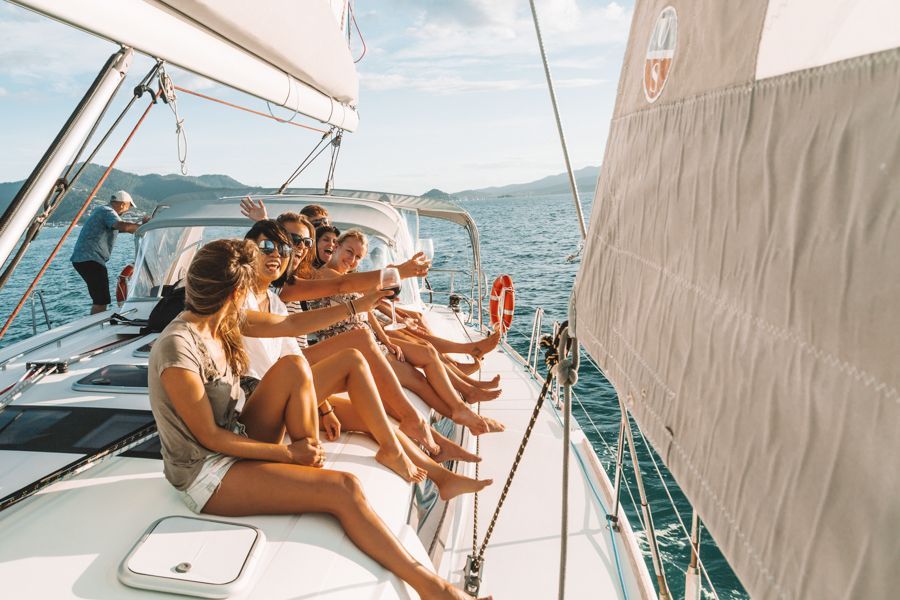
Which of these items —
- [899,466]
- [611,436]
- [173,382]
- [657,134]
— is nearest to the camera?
Answer: [899,466]

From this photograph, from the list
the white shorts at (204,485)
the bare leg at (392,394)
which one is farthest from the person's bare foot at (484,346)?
the white shorts at (204,485)

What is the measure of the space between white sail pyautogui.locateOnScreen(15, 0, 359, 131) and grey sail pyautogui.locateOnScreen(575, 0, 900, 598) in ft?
5.64

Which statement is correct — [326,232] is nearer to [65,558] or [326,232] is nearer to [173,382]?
[173,382]

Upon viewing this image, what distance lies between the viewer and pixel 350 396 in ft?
8.78

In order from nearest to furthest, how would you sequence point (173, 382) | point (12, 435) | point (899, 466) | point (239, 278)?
point (899, 466) < point (173, 382) < point (239, 278) < point (12, 435)

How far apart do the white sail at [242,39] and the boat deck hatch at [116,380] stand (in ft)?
5.29

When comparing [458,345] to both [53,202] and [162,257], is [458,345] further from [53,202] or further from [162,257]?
[53,202]

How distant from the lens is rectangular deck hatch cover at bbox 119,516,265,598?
5.31ft

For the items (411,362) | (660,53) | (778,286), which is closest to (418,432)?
(411,362)

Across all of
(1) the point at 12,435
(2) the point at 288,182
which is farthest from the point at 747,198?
(2) the point at 288,182

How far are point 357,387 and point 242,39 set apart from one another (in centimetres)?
173

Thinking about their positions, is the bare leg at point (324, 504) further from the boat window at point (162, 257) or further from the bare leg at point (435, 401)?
the boat window at point (162, 257)

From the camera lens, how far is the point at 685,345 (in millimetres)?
1125

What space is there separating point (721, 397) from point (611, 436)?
660 centimetres
